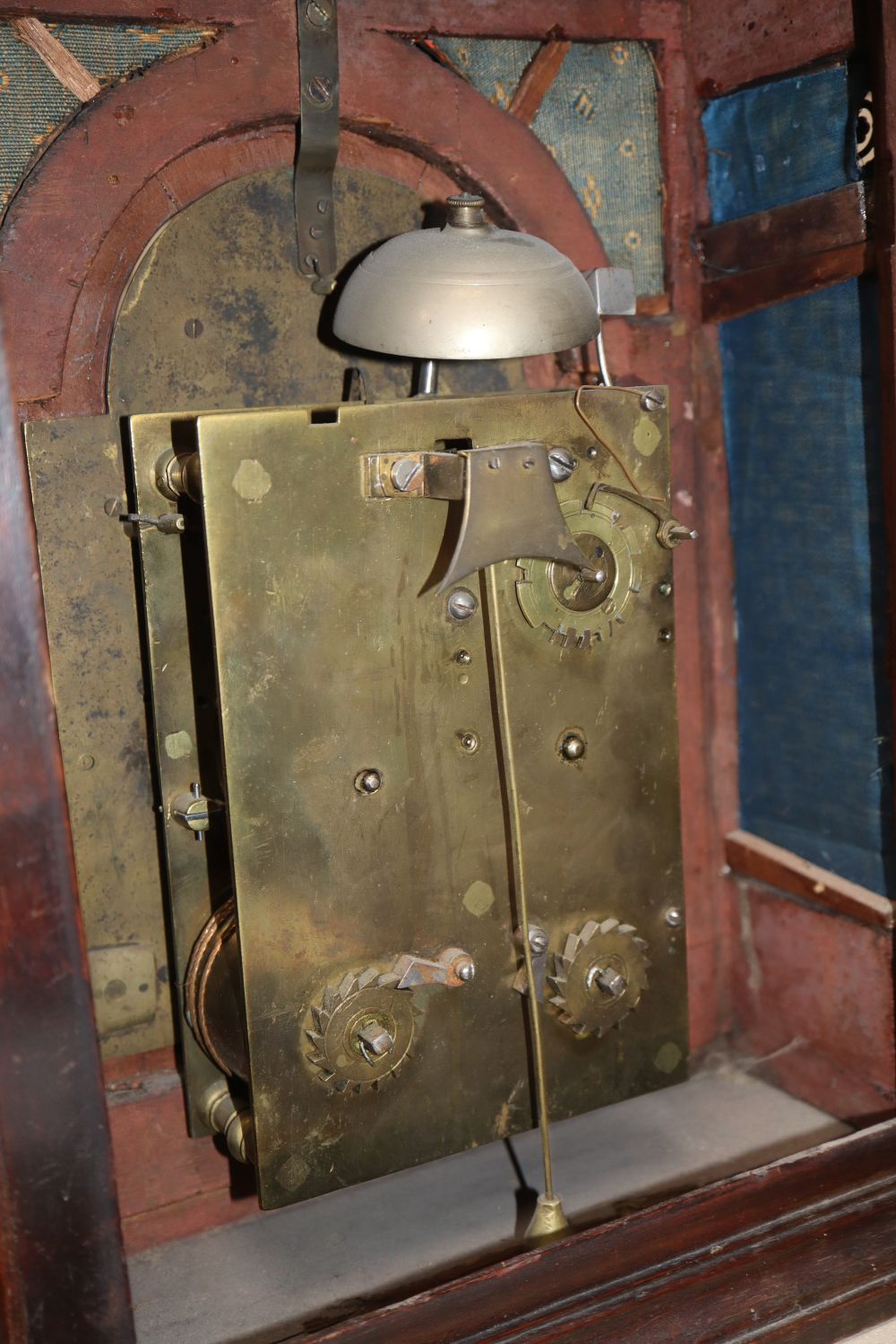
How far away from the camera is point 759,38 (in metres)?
2.04

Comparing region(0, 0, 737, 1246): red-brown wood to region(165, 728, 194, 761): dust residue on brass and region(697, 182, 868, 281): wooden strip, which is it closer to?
region(697, 182, 868, 281): wooden strip

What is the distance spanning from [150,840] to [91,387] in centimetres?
64

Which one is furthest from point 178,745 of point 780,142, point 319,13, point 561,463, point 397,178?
point 780,142

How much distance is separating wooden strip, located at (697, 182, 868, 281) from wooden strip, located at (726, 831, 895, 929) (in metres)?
0.98

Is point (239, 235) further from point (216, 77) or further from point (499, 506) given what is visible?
point (499, 506)

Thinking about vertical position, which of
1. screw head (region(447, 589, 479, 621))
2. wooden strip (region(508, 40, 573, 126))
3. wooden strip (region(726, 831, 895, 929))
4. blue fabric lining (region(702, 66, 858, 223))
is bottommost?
wooden strip (region(726, 831, 895, 929))

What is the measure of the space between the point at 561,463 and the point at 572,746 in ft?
1.31

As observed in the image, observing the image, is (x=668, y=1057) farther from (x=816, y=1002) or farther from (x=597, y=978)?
(x=816, y=1002)

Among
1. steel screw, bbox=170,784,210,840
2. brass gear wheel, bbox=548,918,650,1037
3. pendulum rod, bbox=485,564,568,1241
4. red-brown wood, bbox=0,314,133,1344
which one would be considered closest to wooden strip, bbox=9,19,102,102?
red-brown wood, bbox=0,314,133,1344

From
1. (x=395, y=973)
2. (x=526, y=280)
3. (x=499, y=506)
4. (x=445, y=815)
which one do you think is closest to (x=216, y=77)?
(x=526, y=280)

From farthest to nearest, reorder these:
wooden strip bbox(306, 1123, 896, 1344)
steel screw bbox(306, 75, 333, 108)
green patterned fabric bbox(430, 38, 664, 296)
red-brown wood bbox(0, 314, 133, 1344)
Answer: green patterned fabric bbox(430, 38, 664, 296), steel screw bbox(306, 75, 333, 108), wooden strip bbox(306, 1123, 896, 1344), red-brown wood bbox(0, 314, 133, 1344)

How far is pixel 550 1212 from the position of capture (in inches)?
67.1

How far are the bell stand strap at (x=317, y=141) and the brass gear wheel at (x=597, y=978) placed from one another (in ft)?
3.33

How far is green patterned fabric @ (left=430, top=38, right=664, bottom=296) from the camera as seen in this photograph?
206cm
